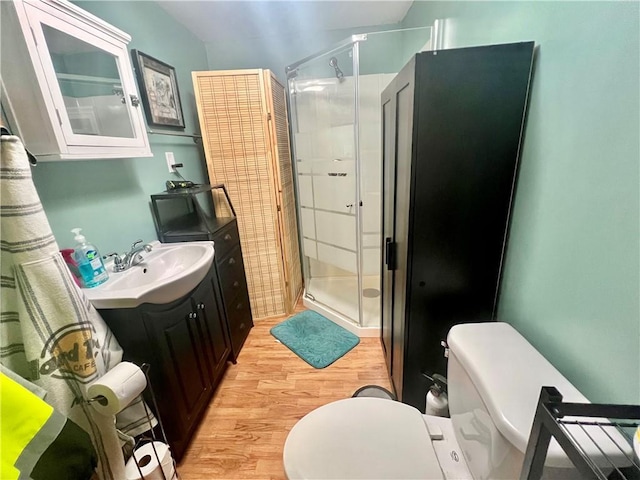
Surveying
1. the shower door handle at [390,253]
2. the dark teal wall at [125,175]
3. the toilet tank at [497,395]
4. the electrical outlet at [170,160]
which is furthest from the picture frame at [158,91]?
the toilet tank at [497,395]

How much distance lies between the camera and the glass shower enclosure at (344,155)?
2006mm

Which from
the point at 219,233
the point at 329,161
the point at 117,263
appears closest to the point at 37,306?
the point at 117,263

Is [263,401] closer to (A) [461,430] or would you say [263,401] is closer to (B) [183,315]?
(B) [183,315]

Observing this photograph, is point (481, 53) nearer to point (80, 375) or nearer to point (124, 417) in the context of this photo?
point (80, 375)

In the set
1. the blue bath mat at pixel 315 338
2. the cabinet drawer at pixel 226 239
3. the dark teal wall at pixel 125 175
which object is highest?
the dark teal wall at pixel 125 175

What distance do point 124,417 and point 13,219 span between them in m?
0.85

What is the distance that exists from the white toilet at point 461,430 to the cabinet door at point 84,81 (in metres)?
1.38

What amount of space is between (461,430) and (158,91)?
7.63 ft

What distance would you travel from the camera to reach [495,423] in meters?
0.61

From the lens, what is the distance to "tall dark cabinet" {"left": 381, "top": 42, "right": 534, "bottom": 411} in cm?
88

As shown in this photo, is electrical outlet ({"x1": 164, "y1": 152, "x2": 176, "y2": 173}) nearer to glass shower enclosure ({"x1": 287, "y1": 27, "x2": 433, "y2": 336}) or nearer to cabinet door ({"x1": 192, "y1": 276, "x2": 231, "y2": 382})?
cabinet door ({"x1": 192, "y1": 276, "x2": 231, "y2": 382})

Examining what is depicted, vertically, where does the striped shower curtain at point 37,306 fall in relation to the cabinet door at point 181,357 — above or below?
above

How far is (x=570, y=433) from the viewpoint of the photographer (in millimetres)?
471

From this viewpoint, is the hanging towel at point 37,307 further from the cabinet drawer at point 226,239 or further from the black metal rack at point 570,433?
the black metal rack at point 570,433
